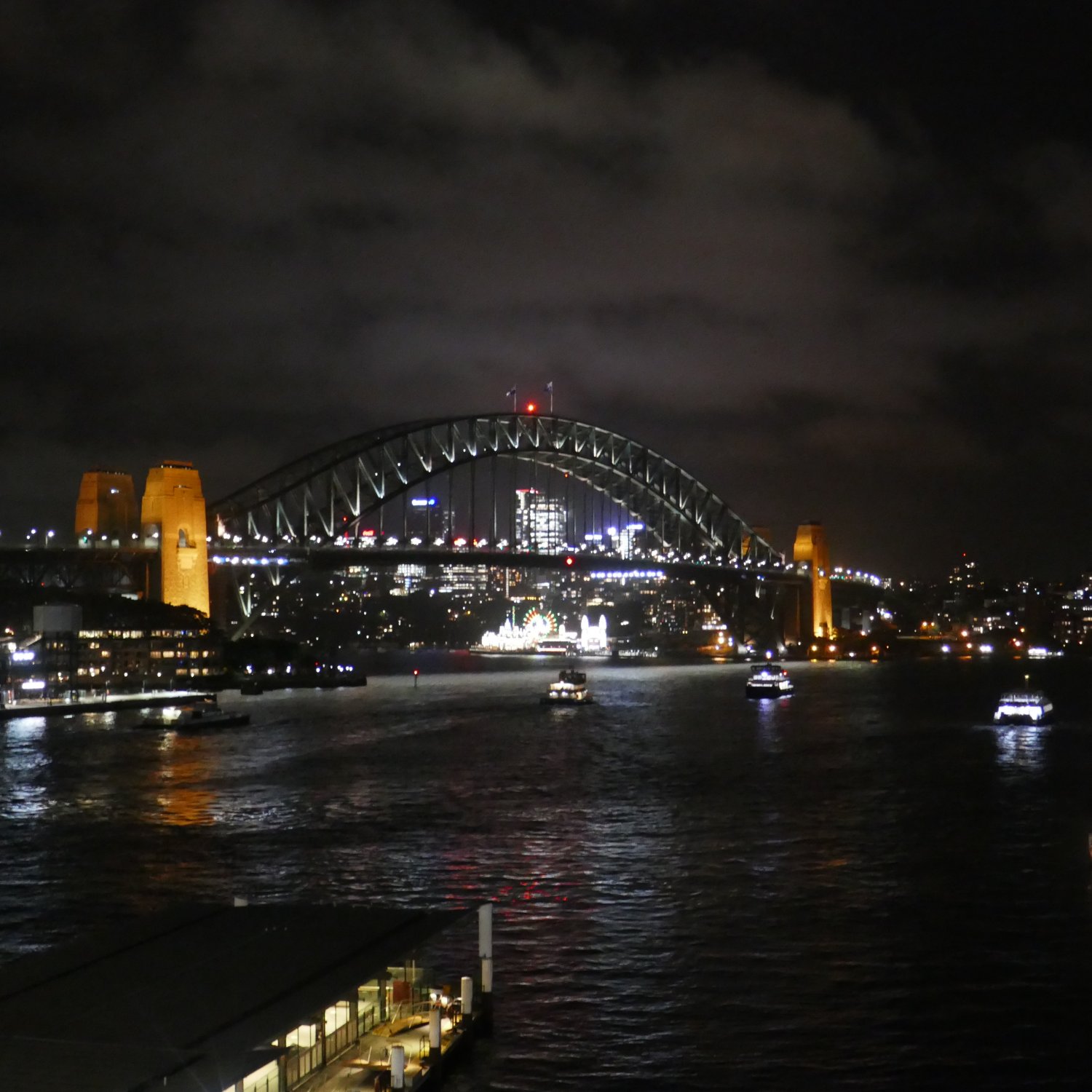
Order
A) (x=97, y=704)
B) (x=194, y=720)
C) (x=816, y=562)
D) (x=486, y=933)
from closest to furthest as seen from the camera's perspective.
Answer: (x=486, y=933)
(x=194, y=720)
(x=97, y=704)
(x=816, y=562)

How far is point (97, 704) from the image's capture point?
56.3 m

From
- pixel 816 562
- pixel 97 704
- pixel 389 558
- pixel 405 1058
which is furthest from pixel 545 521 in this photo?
pixel 405 1058

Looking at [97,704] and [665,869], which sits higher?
[97,704]

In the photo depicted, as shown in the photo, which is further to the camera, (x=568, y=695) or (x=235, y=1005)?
(x=568, y=695)

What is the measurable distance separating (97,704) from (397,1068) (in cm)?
4872

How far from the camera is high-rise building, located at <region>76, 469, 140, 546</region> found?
242ft

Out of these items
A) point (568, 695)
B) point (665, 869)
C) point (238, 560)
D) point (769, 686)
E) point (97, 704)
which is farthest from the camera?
point (238, 560)

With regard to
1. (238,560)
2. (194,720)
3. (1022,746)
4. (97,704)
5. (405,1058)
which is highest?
(238,560)

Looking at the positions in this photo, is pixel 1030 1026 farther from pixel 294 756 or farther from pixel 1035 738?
pixel 1035 738

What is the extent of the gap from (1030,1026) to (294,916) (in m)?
6.78

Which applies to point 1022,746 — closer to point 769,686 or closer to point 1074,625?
point 769,686

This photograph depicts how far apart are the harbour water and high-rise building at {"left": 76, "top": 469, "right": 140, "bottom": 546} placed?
1066 inches

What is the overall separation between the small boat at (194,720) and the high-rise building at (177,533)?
2348cm

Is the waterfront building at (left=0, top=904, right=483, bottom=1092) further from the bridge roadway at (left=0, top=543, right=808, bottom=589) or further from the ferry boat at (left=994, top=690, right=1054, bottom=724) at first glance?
the bridge roadway at (left=0, top=543, right=808, bottom=589)
